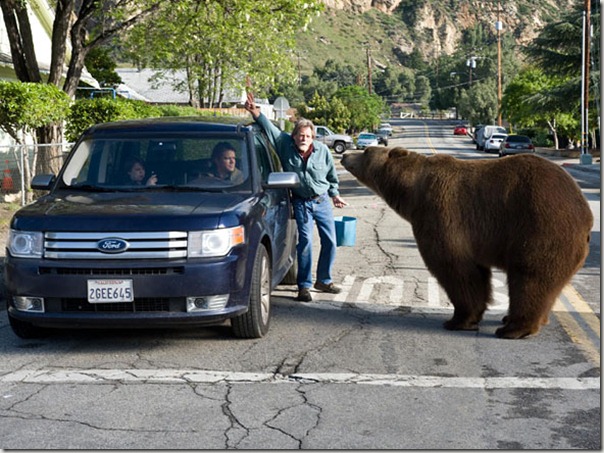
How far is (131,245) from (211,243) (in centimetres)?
60

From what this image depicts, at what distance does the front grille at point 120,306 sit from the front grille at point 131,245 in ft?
1.08

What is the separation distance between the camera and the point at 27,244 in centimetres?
698

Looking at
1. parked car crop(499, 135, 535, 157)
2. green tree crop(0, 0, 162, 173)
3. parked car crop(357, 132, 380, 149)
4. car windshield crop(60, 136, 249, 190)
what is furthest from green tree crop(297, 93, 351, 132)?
car windshield crop(60, 136, 249, 190)

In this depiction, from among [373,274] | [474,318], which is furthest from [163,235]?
[373,274]

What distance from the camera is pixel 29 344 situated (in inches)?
294

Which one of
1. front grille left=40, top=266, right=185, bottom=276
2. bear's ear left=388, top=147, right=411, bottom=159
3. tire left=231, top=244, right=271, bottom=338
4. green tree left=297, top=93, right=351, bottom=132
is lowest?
tire left=231, top=244, right=271, bottom=338

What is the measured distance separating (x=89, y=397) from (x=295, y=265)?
4.45 meters

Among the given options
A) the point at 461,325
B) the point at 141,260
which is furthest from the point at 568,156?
the point at 141,260

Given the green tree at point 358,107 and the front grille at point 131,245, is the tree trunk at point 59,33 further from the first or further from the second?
the green tree at point 358,107

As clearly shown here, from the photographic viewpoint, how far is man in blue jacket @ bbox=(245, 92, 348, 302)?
9164mm

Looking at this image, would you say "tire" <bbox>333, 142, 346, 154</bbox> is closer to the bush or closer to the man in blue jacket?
the bush

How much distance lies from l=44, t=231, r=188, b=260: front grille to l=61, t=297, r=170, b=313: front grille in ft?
1.08

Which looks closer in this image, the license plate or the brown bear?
the license plate

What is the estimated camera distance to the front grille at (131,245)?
6.76m
